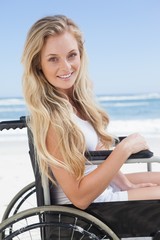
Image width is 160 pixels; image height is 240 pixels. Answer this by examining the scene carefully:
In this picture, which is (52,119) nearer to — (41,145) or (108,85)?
(41,145)

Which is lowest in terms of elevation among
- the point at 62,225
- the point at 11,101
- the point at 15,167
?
the point at 62,225

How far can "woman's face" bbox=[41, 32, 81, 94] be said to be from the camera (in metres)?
1.73

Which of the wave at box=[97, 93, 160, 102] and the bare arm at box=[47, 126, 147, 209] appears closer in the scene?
the bare arm at box=[47, 126, 147, 209]

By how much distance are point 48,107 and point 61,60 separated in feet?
0.58

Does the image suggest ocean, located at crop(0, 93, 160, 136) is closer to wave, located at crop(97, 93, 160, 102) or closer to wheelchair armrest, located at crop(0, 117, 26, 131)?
wave, located at crop(97, 93, 160, 102)

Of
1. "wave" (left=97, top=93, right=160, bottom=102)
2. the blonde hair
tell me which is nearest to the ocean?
"wave" (left=97, top=93, right=160, bottom=102)

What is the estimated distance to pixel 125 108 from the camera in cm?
1789

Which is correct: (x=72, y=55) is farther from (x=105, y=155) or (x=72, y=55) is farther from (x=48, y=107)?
(x=105, y=155)

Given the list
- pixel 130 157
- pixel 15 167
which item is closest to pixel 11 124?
pixel 130 157

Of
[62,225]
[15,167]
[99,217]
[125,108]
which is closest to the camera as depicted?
[62,225]

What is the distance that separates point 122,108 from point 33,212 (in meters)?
16.4

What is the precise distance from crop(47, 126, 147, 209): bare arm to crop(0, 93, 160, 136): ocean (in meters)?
12.1

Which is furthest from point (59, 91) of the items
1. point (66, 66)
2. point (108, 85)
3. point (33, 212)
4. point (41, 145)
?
point (108, 85)

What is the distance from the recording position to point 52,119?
5.47 ft
